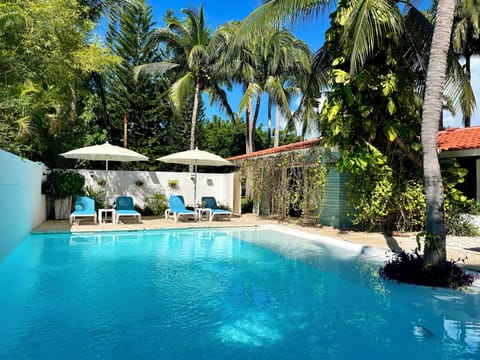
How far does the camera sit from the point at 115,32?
21.7 metres

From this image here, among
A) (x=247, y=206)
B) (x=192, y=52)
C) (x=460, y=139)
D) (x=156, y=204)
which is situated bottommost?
(x=247, y=206)

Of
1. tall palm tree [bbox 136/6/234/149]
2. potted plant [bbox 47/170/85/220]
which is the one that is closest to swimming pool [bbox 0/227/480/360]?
potted plant [bbox 47/170/85/220]

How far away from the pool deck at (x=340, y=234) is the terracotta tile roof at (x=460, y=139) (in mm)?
2630

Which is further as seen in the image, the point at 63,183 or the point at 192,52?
the point at 192,52

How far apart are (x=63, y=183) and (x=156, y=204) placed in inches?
169

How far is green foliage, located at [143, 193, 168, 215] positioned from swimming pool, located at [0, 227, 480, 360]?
747 cm

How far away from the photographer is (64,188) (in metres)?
13.4

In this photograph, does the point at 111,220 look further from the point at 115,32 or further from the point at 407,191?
the point at 115,32

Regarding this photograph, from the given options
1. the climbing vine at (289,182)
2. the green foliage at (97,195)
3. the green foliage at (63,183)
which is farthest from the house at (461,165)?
the green foliage at (63,183)

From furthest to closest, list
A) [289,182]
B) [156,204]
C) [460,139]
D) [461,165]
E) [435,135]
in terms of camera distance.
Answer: [156,204]
[289,182]
[461,165]
[460,139]
[435,135]

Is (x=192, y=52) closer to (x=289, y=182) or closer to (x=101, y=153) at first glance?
(x=101, y=153)

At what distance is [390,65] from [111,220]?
1115cm

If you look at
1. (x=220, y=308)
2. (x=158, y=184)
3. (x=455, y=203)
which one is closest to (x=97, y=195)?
(x=158, y=184)

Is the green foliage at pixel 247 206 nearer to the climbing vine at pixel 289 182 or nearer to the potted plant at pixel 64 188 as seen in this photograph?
Result: the climbing vine at pixel 289 182
